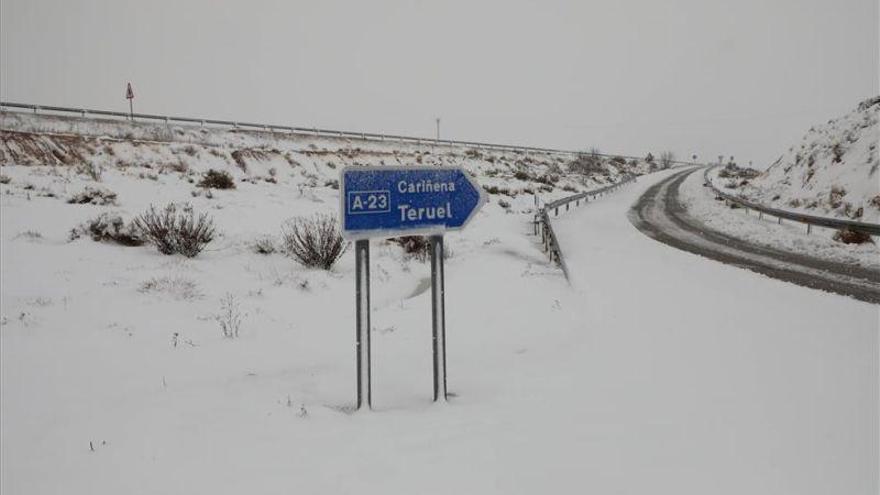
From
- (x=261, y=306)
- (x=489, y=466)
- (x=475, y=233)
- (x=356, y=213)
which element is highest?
(x=475, y=233)

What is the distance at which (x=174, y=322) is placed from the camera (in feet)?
22.2

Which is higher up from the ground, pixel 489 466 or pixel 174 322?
pixel 174 322

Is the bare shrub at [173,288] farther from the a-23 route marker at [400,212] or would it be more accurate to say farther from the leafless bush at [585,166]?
the leafless bush at [585,166]

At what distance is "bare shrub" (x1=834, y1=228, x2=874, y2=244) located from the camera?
1355 centimetres

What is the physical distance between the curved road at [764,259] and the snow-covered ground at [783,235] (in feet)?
1.54

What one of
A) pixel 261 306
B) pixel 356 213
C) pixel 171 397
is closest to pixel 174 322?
pixel 261 306

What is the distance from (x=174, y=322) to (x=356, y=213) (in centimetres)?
434

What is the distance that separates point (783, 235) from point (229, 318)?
16.0m

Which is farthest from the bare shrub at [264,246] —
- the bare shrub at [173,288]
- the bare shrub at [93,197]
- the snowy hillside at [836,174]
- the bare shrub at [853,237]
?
the snowy hillside at [836,174]

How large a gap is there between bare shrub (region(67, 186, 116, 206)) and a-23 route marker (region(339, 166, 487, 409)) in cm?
1165

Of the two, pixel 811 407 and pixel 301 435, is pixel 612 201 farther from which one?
pixel 301 435

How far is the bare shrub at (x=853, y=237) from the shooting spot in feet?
44.5

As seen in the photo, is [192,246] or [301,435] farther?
[192,246]

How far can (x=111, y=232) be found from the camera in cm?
995
